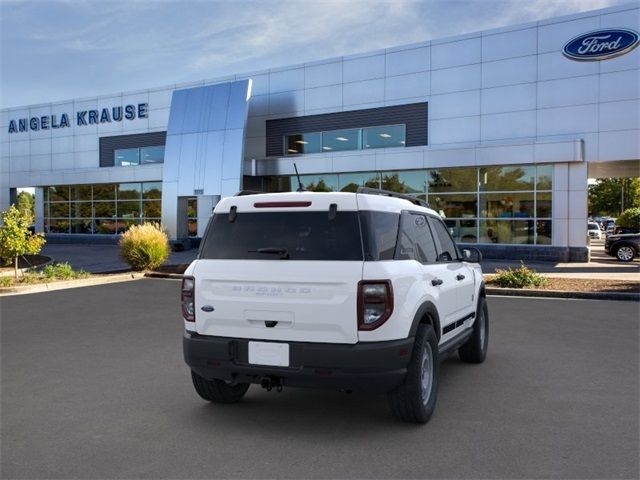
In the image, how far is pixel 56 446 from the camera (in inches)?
170

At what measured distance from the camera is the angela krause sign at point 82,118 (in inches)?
1385

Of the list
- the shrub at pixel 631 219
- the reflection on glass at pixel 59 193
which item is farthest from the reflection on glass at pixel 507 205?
the reflection on glass at pixel 59 193

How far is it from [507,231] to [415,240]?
19.5 m

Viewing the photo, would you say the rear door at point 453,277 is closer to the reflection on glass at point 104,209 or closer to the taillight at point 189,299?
the taillight at point 189,299

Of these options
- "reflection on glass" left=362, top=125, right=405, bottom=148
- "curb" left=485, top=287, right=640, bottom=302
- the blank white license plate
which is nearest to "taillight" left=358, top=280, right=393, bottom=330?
the blank white license plate

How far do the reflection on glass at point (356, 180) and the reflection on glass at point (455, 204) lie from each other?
2.83 meters

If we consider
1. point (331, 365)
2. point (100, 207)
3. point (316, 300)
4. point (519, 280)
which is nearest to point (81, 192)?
point (100, 207)

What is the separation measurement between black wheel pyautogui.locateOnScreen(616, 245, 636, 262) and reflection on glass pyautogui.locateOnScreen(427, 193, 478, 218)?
5628 mm

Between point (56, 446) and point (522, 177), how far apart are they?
21.5 meters

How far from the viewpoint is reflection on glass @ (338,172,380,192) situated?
26.7 metres

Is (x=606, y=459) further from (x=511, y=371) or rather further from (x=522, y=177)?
(x=522, y=177)

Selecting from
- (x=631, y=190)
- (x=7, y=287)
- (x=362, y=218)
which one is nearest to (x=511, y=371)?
(x=362, y=218)

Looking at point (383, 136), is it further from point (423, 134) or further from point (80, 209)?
point (80, 209)

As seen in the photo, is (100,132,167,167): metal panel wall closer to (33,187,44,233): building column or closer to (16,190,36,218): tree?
(33,187,44,233): building column
